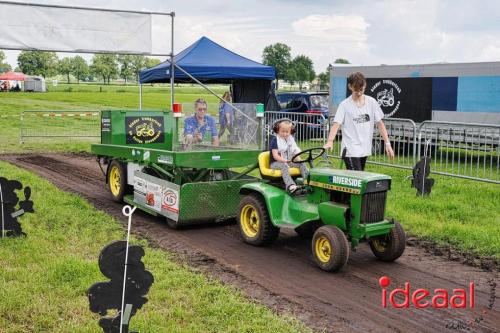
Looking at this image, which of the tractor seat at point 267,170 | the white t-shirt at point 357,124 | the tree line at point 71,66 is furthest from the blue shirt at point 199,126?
the tree line at point 71,66

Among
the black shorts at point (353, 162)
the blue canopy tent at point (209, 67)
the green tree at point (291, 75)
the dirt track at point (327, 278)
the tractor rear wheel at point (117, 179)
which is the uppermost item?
the green tree at point (291, 75)

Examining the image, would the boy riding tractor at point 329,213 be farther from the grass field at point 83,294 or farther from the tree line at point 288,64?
the tree line at point 288,64

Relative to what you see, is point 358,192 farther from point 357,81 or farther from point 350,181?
point 357,81

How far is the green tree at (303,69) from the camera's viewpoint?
95.9 m

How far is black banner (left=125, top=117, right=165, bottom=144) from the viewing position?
31.6 feet

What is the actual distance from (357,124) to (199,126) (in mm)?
2336

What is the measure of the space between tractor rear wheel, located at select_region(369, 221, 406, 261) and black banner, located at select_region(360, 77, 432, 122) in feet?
34.0

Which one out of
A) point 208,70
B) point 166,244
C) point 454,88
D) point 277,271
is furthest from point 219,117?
point 454,88

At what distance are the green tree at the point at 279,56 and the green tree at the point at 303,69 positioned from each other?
137cm

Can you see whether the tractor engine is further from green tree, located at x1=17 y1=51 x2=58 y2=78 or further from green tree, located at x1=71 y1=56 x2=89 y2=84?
green tree, located at x1=71 y1=56 x2=89 y2=84

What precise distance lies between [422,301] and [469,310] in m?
0.39

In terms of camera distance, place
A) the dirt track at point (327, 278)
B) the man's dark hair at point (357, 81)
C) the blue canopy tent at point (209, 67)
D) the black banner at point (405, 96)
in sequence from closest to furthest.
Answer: the dirt track at point (327, 278) < the man's dark hair at point (357, 81) < the blue canopy tent at point (209, 67) < the black banner at point (405, 96)

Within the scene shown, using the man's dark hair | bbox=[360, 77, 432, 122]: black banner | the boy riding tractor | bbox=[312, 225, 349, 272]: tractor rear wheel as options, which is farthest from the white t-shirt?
bbox=[360, 77, 432, 122]: black banner

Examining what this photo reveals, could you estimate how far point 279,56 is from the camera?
9888cm
